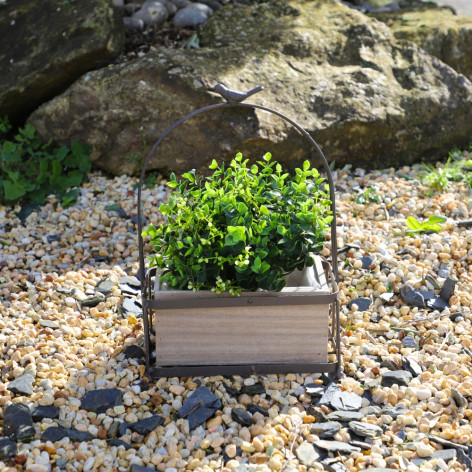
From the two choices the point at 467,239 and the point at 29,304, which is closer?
the point at 29,304

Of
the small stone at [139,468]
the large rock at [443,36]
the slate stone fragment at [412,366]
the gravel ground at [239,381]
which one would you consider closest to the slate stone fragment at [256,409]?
the gravel ground at [239,381]

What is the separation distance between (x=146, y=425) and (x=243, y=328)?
0.51 m

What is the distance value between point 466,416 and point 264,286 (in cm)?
88

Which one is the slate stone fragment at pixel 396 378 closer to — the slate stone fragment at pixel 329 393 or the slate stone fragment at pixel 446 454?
the slate stone fragment at pixel 329 393

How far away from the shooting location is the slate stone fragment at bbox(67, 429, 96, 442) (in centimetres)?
233

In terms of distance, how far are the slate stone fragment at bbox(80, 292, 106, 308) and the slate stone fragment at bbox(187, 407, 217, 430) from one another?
0.92 m

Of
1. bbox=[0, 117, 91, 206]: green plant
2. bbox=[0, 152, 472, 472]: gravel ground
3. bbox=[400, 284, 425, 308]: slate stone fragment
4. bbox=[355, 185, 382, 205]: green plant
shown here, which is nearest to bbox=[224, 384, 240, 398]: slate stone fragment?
bbox=[0, 152, 472, 472]: gravel ground

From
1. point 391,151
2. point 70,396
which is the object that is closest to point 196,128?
point 391,151

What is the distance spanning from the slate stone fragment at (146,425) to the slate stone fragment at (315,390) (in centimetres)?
57

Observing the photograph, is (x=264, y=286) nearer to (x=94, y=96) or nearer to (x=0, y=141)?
(x=94, y=96)

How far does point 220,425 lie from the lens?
2.42 meters

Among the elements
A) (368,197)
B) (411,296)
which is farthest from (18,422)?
(368,197)

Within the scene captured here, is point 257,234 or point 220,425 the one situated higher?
point 257,234

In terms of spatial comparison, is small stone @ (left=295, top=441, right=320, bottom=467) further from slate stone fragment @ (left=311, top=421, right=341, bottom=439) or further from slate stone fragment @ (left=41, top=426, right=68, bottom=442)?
slate stone fragment @ (left=41, top=426, right=68, bottom=442)
